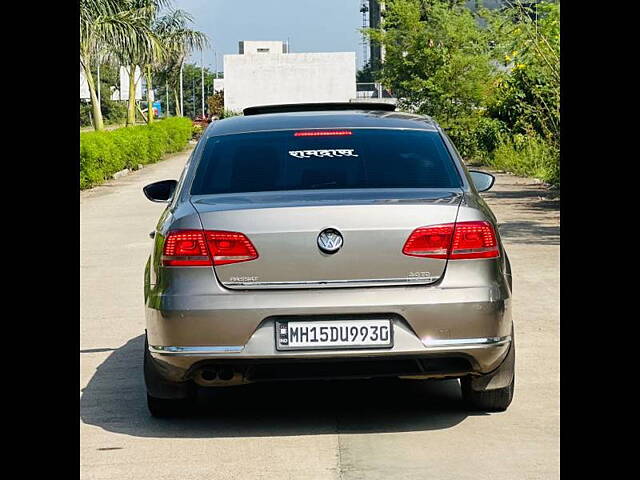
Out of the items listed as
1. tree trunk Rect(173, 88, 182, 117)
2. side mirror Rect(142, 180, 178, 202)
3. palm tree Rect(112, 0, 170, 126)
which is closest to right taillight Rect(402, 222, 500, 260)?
side mirror Rect(142, 180, 178, 202)

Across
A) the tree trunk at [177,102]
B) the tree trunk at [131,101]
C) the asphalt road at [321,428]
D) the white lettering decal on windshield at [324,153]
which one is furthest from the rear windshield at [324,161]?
the tree trunk at [177,102]

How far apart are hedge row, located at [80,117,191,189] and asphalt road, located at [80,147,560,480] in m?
20.5

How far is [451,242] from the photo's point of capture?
6164mm

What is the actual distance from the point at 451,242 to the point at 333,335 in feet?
2.34

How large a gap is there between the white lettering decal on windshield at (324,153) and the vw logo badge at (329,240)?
33.5 inches

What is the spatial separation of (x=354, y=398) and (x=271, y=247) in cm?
157

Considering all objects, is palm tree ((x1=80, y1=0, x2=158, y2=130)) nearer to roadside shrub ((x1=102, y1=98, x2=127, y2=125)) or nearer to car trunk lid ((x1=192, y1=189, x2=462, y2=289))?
car trunk lid ((x1=192, y1=189, x2=462, y2=289))

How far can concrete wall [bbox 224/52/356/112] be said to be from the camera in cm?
10056

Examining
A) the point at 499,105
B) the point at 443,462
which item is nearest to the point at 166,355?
the point at 443,462

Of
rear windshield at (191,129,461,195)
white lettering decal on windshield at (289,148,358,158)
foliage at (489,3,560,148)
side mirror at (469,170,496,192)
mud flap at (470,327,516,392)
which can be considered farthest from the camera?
foliage at (489,3,560,148)
